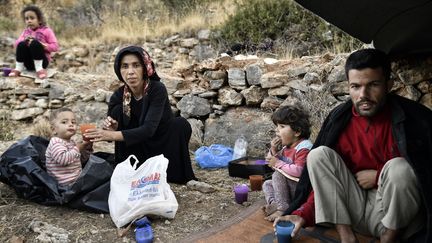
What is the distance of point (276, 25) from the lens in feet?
26.1

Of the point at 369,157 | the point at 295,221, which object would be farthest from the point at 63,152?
the point at 369,157

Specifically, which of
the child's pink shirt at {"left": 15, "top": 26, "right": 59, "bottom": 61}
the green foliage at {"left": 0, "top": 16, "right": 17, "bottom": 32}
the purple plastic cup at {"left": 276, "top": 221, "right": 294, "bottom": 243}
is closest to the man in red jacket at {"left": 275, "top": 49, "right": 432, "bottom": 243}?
the purple plastic cup at {"left": 276, "top": 221, "right": 294, "bottom": 243}

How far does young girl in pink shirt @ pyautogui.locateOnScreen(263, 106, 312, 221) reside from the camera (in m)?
3.07

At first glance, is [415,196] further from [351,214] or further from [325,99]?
[325,99]

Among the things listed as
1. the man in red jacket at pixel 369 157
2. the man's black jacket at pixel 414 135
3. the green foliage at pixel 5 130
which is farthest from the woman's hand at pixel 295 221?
the green foliage at pixel 5 130

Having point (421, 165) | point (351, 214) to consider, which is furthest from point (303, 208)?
point (421, 165)

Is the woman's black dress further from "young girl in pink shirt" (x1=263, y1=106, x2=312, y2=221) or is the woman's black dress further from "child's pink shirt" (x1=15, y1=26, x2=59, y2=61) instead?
"child's pink shirt" (x1=15, y1=26, x2=59, y2=61)

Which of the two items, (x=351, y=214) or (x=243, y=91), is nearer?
(x=351, y=214)

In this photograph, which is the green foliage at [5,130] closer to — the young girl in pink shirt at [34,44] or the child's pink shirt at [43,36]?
the young girl in pink shirt at [34,44]

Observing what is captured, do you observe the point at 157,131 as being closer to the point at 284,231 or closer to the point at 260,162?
the point at 260,162

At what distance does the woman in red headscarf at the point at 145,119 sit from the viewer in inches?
149

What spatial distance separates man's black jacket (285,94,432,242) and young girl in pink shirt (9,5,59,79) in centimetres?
581

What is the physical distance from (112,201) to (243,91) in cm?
281

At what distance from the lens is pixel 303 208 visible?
285 cm
